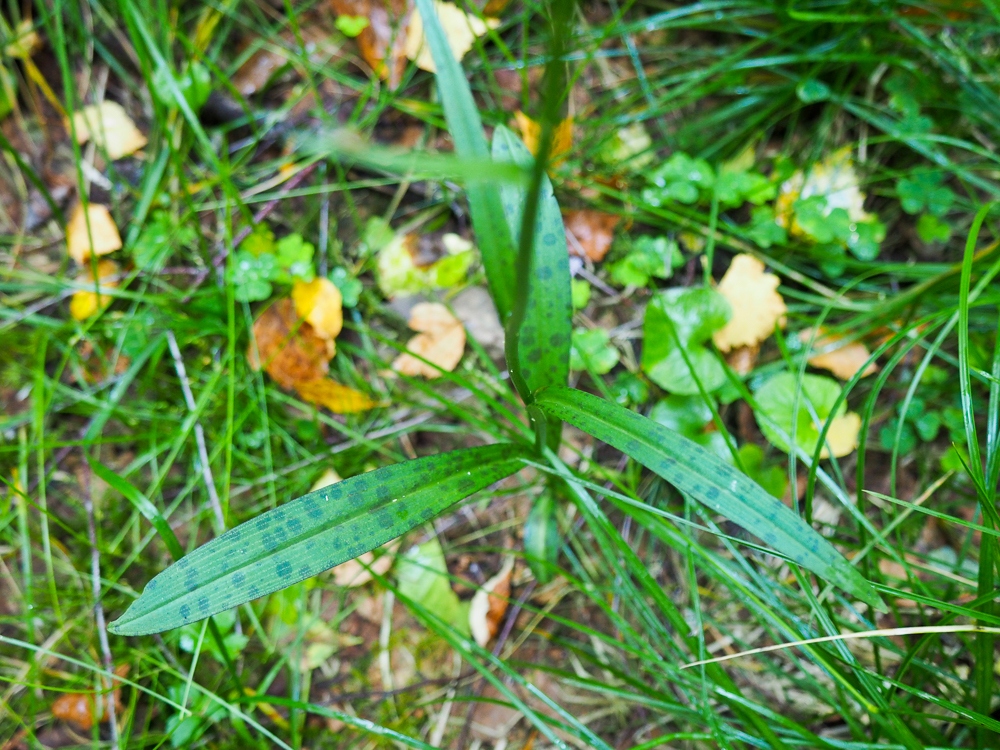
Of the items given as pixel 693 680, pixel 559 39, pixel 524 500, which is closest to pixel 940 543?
pixel 693 680

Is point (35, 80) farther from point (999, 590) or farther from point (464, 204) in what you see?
point (999, 590)

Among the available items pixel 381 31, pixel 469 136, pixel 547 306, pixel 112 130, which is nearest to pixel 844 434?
pixel 547 306

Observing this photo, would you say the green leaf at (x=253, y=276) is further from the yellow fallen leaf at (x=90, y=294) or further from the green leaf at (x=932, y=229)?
the green leaf at (x=932, y=229)

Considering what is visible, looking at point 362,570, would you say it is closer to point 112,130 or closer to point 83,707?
point 83,707

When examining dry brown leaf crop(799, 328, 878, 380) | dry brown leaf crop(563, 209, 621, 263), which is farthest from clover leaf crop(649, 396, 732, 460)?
dry brown leaf crop(563, 209, 621, 263)

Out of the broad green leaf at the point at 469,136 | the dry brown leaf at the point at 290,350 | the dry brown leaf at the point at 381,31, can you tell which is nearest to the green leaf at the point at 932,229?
the broad green leaf at the point at 469,136
